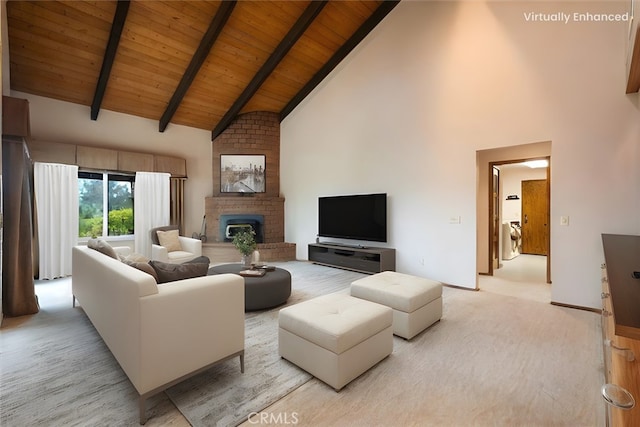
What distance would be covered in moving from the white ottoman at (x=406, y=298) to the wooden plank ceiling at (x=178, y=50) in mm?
4467

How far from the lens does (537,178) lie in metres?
7.48

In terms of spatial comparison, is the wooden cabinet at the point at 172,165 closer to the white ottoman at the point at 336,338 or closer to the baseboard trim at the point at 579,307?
the white ottoman at the point at 336,338

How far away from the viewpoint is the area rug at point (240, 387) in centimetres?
166

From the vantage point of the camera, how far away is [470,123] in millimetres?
4191

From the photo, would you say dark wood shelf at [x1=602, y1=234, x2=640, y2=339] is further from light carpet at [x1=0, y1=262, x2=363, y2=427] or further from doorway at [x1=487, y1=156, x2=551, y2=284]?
doorway at [x1=487, y1=156, x2=551, y2=284]

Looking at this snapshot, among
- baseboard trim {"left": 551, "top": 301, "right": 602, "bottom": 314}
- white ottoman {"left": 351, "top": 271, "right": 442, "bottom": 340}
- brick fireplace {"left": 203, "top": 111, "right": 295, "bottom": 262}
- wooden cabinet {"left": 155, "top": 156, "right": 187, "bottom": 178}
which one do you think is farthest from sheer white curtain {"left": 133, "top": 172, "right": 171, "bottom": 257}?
baseboard trim {"left": 551, "top": 301, "right": 602, "bottom": 314}

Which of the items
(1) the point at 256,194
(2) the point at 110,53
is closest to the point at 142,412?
(2) the point at 110,53

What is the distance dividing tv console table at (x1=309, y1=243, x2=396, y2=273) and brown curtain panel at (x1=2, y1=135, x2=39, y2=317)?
4257 millimetres

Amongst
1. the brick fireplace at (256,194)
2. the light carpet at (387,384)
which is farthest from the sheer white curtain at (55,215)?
the brick fireplace at (256,194)

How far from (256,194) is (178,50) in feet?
10.7

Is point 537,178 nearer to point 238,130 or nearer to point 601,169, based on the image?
point 601,169

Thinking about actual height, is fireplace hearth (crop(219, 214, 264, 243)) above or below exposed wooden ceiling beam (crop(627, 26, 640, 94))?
below

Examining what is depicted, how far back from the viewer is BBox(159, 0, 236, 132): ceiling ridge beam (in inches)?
168

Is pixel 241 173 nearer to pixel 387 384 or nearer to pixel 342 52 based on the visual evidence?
pixel 342 52
